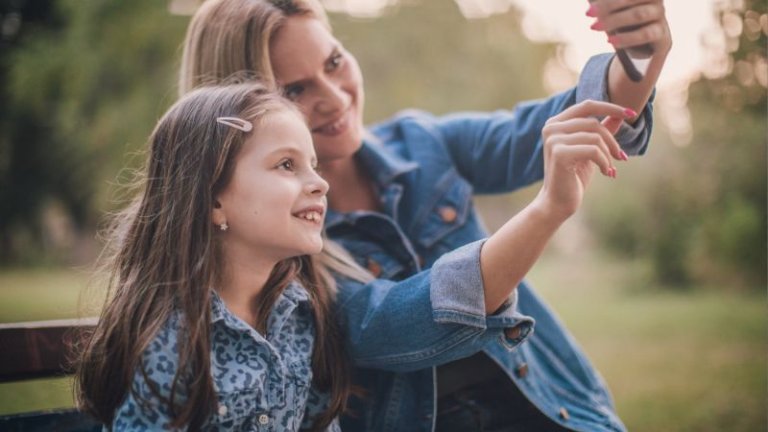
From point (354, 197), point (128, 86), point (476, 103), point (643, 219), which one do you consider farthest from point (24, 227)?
point (354, 197)

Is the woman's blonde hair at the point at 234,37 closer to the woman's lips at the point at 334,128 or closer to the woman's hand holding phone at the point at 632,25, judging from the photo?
the woman's lips at the point at 334,128

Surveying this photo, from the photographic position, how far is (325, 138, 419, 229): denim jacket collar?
86.6 inches

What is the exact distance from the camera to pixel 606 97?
1.67 m

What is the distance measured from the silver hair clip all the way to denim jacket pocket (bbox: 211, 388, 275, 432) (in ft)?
2.04

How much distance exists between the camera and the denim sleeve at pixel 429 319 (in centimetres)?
155

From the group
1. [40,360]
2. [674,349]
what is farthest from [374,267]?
[674,349]

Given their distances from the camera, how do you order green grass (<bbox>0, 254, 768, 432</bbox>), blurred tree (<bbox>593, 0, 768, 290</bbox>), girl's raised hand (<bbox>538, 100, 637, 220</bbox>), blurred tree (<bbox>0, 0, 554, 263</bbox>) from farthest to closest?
blurred tree (<bbox>0, 0, 554, 263</bbox>)
blurred tree (<bbox>593, 0, 768, 290</bbox>)
green grass (<bbox>0, 254, 768, 432</bbox>)
girl's raised hand (<bbox>538, 100, 637, 220</bbox>)

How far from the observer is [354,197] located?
7.49 feet

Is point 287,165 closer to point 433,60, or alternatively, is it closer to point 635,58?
point 635,58

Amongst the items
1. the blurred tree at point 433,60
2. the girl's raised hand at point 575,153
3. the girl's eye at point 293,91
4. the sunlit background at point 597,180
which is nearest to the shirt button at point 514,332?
the girl's raised hand at point 575,153

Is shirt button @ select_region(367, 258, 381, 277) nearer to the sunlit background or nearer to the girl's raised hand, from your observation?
the girl's raised hand

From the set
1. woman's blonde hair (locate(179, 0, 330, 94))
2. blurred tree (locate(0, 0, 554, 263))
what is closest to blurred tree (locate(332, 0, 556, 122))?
blurred tree (locate(0, 0, 554, 263))

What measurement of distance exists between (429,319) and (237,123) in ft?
2.18

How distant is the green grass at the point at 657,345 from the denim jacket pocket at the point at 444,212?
0.96m
